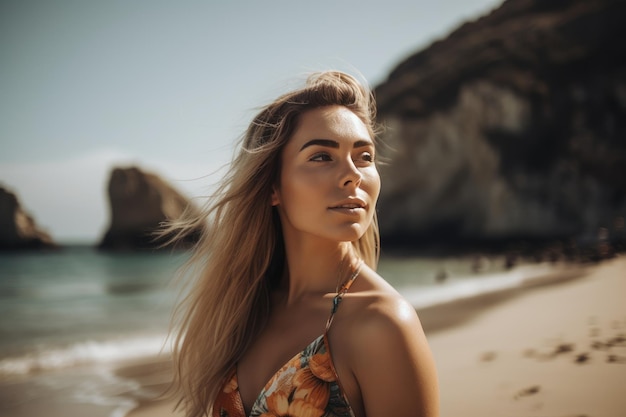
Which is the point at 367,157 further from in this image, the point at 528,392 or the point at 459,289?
the point at 459,289

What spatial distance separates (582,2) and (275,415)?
44.9 metres

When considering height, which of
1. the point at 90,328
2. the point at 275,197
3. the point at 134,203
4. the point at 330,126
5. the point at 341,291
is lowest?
the point at 134,203

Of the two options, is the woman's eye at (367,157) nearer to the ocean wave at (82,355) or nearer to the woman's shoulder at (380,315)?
the woman's shoulder at (380,315)

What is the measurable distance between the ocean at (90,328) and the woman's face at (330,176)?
2.61ft

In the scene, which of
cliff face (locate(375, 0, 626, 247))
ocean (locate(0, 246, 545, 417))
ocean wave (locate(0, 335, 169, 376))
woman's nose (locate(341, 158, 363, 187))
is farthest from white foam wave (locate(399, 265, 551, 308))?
cliff face (locate(375, 0, 626, 247))

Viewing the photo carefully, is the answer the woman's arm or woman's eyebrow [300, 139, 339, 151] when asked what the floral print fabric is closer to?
the woman's arm

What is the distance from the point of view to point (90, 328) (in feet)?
41.0

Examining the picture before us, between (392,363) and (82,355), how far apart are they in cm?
850

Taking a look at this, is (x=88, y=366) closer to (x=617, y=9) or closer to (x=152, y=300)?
(x=152, y=300)

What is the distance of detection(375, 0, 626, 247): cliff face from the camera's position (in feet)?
107

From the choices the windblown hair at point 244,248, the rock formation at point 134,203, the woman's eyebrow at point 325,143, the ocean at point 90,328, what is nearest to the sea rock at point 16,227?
the ocean at point 90,328

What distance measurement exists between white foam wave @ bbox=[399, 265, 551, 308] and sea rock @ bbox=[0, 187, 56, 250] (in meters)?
10.6

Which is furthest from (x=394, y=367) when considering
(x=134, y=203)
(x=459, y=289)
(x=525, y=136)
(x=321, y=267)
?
(x=134, y=203)

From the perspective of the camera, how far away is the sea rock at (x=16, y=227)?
12.8m
